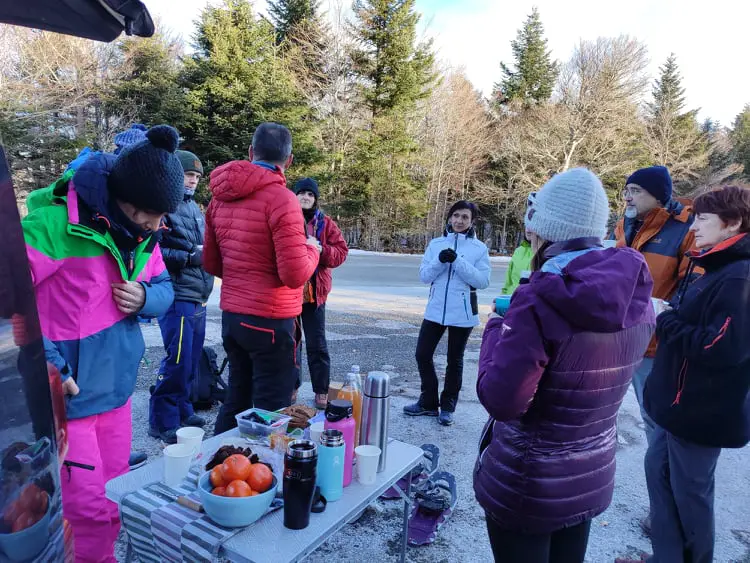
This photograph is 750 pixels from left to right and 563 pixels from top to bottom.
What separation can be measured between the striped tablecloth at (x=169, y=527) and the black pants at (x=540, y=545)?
80 centimetres

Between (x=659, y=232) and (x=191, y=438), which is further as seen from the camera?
(x=659, y=232)

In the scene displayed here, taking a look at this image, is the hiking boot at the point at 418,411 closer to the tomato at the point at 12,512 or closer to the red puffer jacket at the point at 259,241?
the red puffer jacket at the point at 259,241

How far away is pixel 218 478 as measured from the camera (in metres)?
1.55

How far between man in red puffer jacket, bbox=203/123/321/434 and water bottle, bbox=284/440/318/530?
127 centimetres

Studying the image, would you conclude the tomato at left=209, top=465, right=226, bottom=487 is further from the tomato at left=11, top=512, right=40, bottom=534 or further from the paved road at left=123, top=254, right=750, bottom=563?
the tomato at left=11, top=512, right=40, bottom=534

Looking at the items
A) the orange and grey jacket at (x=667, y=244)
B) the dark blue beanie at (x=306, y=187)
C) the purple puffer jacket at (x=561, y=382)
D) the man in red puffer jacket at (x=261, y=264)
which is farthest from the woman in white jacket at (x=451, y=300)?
the purple puffer jacket at (x=561, y=382)

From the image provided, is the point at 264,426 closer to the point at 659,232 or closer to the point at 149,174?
the point at 149,174

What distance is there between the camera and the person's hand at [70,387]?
72.7 inches

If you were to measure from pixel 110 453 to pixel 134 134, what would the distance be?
72.9 inches

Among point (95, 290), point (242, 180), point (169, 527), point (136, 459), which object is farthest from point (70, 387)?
point (136, 459)

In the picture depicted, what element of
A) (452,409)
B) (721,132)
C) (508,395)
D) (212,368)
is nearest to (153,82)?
(212,368)

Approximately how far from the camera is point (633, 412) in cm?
483

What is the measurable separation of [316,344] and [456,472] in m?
1.68

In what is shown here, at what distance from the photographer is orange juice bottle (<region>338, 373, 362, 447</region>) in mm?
2033
